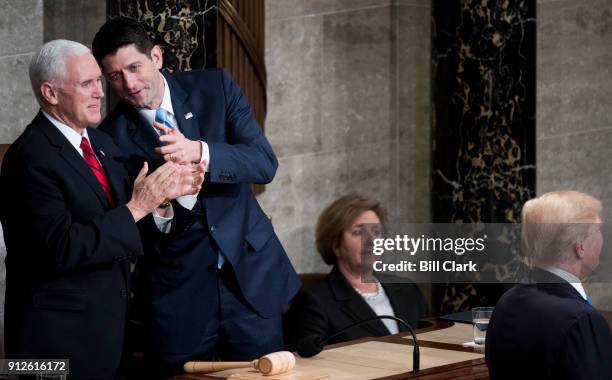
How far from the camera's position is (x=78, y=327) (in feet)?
10.3

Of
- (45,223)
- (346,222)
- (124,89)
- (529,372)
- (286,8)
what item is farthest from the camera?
(286,8)

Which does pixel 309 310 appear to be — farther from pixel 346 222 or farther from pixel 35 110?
pixel 35 110

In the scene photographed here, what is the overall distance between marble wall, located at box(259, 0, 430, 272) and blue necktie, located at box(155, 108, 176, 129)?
3.01 m

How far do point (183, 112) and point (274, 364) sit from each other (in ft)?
3.44

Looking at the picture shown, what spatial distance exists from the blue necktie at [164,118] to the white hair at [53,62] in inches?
18.2

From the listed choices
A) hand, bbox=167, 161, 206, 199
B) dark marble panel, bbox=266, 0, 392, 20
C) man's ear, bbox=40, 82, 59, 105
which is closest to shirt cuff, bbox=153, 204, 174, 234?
hand, bbox=167, 161, 206, 199

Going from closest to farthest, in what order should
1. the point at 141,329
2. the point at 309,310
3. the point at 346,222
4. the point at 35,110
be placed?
1. the point at 141,329
2. the point at 309,310
3. the point at 346,222
4. the point at 35,110

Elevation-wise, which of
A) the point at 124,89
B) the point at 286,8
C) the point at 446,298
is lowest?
the point at 446,298

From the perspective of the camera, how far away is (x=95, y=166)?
329cm

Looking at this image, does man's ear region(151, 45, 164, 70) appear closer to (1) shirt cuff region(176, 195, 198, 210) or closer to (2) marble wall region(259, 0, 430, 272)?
(1) shirt cuff region(176, 195, 198, 210)

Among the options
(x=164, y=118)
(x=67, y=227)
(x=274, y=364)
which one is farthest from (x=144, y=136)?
(x=274, y=364)

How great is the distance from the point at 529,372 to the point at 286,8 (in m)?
4.31

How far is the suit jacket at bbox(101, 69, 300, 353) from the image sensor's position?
11.9ft

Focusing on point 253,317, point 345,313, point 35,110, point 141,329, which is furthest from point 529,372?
point 35,110
